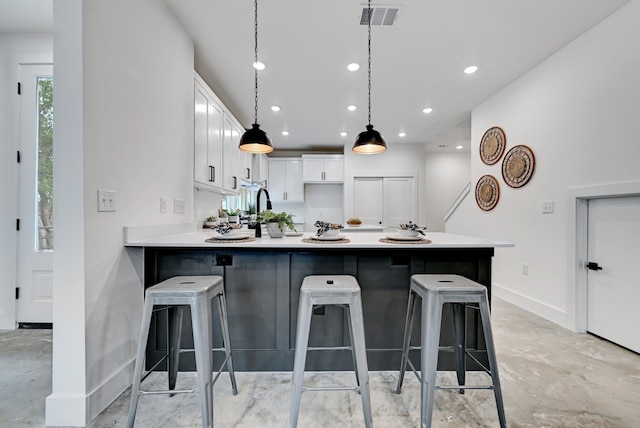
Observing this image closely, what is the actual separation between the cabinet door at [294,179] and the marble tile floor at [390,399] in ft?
15.4

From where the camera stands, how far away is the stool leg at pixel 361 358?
4.27 ft

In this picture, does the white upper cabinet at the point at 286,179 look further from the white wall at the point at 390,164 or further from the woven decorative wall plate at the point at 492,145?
the woven decorative wall plate at the point at 492,145

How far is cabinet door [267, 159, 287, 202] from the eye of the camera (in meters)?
6.32

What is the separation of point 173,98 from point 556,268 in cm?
403

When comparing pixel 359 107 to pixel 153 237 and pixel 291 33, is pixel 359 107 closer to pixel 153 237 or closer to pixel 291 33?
pixel 291 33

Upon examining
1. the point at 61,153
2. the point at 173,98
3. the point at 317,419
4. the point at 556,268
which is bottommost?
the point at 317,419

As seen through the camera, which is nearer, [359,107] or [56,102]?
[56,102]

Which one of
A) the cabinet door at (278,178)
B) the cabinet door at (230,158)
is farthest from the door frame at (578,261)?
the cabinet door at (278,178)

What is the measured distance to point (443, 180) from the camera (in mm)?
7125

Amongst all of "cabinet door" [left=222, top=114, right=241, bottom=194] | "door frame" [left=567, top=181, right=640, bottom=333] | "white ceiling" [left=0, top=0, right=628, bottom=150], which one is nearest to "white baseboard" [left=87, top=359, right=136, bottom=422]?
"cabinet door" [left=222, top=114, right=241, bottom=194]

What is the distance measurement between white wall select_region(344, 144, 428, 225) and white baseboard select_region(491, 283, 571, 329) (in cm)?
282

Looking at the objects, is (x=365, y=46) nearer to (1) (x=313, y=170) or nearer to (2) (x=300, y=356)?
(2) (x=300, y=356)

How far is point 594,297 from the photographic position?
2521mm

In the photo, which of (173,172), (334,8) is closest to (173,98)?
(173,172)
